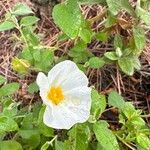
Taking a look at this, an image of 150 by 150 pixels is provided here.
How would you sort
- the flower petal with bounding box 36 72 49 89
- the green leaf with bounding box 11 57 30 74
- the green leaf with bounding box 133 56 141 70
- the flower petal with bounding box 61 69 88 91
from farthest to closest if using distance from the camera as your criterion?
1. the green leaf with bounding box 133 56 141 70
2. the green leaf with bounding box 11 57 30 74
3. the flower petal with bounding box 61 69 88 91
4. the flower petal with bounding box 36 72 49 89

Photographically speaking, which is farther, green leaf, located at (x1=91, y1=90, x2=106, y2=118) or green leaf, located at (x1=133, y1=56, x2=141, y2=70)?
green leaf, located at (x1=133, y1=56, x2=141, y2=70)

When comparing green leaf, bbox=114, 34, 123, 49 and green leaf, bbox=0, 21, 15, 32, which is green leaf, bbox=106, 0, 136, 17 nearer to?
green leaf, bbox=114, 34, 123, 49

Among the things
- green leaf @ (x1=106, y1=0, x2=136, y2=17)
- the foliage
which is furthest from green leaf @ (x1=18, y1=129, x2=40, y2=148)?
green leaf @ (x1=106, y1=0, x2=136, y2=17)

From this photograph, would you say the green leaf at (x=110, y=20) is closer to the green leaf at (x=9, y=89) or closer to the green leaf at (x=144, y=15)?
the green leaf at (x=144, y=15)

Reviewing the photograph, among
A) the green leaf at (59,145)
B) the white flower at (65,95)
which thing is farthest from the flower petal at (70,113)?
the green leaf at (59,145)

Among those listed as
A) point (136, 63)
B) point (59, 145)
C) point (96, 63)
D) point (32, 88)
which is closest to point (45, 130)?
point (59, 145)

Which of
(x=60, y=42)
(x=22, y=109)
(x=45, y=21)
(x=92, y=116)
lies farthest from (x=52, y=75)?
(x=45, y=21)

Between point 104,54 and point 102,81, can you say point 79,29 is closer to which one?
point 104,54
